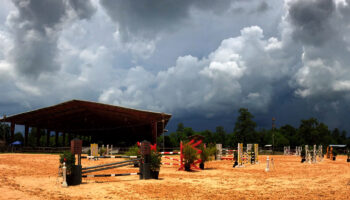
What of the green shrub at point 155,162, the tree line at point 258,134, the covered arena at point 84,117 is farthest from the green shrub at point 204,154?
the tree line at point 258,134

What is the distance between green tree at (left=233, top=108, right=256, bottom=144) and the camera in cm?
8003

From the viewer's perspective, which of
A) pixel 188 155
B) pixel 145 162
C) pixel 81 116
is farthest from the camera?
pixel 81 116

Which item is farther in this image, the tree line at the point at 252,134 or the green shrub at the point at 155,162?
the tree line at the point at 252,134

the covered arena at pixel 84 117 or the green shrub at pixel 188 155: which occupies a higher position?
the covered arena at pixel 84 117

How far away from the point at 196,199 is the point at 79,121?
4465 centimetres

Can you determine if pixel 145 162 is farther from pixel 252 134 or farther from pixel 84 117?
pixel 252 134

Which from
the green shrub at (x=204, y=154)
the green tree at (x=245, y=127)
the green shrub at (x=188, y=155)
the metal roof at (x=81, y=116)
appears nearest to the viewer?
the green shrub at (x=188, y=155)

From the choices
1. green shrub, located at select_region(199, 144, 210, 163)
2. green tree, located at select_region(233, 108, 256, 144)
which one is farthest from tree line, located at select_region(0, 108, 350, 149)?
green shrub, located at select_region(199, 144, 210, 163)

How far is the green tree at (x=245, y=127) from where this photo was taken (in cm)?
8003

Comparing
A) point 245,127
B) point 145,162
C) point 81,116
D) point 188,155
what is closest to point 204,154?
point 188,155

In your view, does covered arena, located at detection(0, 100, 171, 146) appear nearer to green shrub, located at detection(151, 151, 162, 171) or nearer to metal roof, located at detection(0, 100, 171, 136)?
metal roof, located at detection(0, 100, 171, 136)

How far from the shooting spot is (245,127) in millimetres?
81375

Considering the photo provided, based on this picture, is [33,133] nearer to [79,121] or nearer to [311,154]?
[79,121]

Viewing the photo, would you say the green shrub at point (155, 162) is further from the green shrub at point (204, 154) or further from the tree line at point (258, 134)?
the tree line at point (258, 134)
